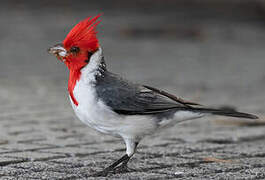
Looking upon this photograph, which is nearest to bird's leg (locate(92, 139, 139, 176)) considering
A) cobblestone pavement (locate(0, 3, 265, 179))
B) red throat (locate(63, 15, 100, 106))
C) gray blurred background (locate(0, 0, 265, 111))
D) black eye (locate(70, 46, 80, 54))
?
cobblestone pavement (locate(0, 3, 265, 179))

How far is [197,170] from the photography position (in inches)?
197

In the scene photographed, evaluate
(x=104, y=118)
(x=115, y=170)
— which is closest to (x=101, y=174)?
(x=115, y=170)

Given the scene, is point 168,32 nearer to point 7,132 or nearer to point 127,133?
point 7,132

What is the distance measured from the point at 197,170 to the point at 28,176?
1228 mm

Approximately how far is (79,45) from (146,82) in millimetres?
5797

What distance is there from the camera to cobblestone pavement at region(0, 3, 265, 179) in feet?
17.2

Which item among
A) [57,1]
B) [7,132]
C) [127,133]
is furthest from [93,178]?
[57,1]

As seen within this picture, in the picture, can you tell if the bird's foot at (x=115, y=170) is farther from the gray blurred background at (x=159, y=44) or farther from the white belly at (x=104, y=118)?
the gray blurred background at (x=159, y=44)

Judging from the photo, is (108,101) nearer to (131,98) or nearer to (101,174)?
(131,98)

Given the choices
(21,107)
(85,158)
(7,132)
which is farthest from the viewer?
(21,107)

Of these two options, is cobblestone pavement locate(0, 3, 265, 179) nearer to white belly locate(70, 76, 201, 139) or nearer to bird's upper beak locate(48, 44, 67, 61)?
white belly locate(70, 76, 201, 139)

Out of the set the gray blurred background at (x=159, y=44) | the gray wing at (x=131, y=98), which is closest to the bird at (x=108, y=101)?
the gray wing at (x=131, y=98)

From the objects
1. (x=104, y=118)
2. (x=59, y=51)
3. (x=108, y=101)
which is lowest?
(x=104, y=118)

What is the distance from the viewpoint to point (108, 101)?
484 cm
